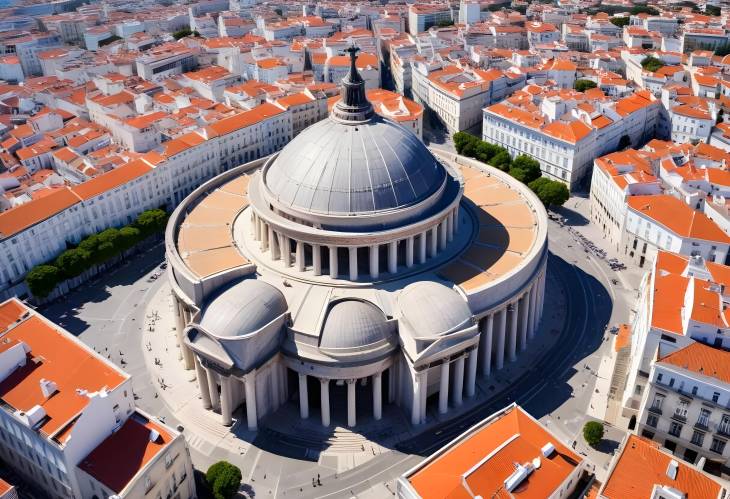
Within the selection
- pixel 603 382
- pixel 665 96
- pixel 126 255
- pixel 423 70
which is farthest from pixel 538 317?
pixel 423 70

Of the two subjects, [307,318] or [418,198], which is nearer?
[307,318]

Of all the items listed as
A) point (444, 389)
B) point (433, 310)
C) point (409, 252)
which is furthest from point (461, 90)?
point (444, 389)

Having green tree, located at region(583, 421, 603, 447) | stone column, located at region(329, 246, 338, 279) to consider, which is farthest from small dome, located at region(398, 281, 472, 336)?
green tree, located at region(583, 421, 603, 447)

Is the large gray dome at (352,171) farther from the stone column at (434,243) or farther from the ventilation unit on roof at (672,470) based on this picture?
the ventilation unit on roof at (672,470)

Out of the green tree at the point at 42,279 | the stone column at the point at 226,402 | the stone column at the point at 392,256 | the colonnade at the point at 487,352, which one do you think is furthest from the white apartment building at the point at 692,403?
the green tree at the point at 42,279

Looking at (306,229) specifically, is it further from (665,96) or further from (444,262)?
(665,96)

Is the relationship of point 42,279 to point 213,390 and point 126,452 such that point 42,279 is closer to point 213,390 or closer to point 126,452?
point 213,390
